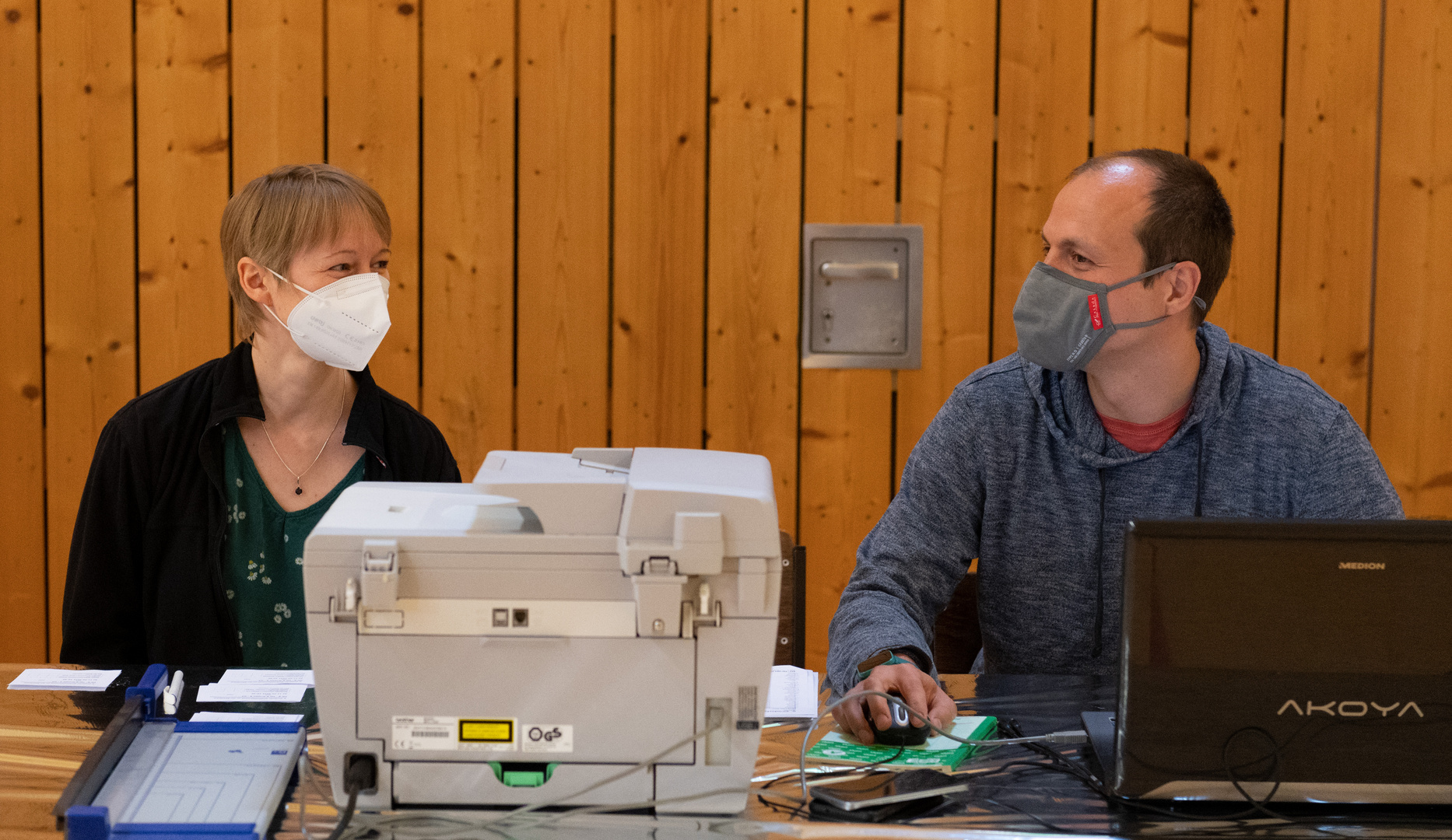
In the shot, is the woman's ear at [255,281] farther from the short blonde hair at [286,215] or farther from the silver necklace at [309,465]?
the silver necklace at [309,465]

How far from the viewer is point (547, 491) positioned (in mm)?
1323

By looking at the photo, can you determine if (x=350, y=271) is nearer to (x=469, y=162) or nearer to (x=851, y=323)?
(x=469, y=162)

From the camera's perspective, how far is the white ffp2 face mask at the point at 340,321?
2.36 m

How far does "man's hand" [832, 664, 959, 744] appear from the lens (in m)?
1.60

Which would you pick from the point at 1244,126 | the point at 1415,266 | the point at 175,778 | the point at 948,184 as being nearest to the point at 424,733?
the point at 175,778

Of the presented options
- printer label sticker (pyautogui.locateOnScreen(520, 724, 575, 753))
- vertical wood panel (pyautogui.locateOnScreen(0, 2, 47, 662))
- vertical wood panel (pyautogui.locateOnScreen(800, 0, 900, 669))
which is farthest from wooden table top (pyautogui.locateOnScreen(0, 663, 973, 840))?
vertical wood panel (pyautogui.locateOnScreen(0, 2, 47, 662))

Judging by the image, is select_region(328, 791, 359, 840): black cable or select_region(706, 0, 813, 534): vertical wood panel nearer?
select_region(328, 791, 359, 840): black cable

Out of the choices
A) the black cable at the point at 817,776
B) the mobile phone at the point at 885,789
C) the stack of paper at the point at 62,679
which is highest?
the stack of paper at the point at 62,679

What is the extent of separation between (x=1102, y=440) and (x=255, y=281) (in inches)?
66.1

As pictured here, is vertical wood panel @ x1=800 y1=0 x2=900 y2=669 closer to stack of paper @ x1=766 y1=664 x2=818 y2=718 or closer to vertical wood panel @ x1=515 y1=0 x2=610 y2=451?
vertical wood panel @ x1=515 y1=0 x2=610 y2=451

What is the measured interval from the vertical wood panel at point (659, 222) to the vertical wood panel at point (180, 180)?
1.08 meters

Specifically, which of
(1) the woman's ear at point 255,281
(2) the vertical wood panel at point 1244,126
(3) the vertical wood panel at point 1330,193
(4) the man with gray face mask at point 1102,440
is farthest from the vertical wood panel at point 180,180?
(3) the vertical wood panel at point 1330,193

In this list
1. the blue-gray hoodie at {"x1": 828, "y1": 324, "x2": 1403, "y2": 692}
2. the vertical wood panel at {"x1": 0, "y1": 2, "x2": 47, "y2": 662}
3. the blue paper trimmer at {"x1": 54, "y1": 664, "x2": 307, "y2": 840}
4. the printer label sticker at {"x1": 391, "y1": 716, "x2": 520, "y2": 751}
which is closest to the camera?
the blue paper trimmer at {"x1": 54, "y1": 664, "x2": 307, "y2": 840}

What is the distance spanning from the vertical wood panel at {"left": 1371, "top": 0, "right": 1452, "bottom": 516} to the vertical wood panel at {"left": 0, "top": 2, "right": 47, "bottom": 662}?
3693 millimetres
